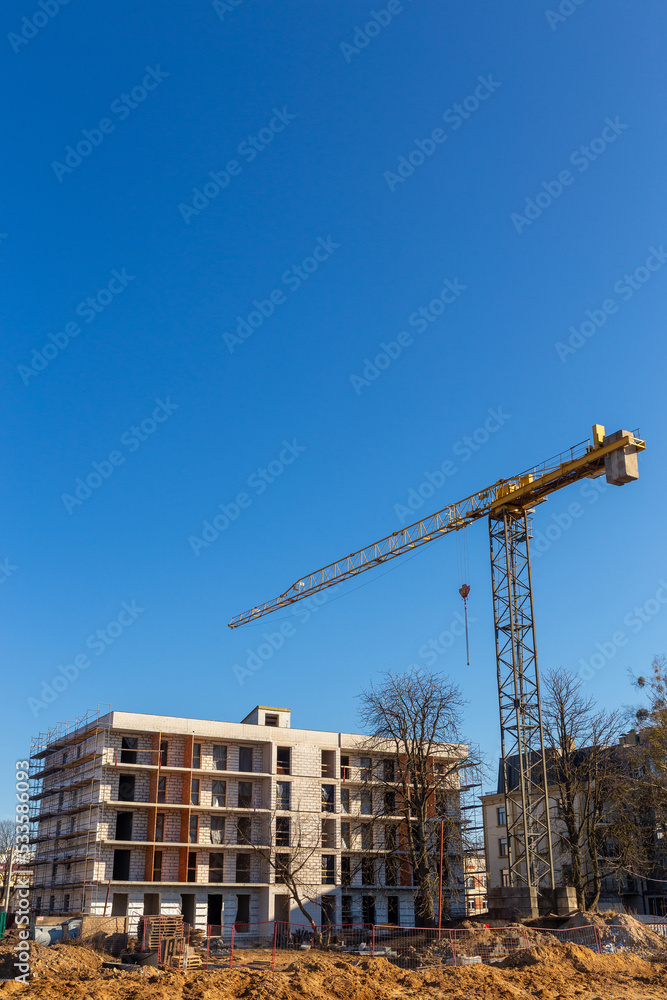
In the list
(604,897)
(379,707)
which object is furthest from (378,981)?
(604,897)

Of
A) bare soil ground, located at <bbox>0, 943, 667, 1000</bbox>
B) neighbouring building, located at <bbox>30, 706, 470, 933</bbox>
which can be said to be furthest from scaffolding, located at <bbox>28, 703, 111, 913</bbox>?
bare soil ground, located at <bbox>0, 943, 667, 1000</bbox>

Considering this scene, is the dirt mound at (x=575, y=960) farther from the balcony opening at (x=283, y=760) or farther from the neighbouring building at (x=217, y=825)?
the balcony opening at (x=283, y=760)

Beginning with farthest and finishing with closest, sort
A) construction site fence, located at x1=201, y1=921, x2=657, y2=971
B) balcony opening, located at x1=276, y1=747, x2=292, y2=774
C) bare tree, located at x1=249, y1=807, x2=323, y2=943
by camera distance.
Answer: balcony opening, located at x1=276, y1=747, x2=292, y2=774 < bare tree, located at x1=249, y1=807, x2=323, y2=943 < construction site fence, located at x1=201, y1=921, x2=657, y2=971

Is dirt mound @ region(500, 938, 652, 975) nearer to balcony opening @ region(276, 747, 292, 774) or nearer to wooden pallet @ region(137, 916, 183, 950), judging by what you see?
wooden pallet @ region(137, 916, 183, 950)

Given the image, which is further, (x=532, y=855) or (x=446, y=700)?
(x=446, y=700)

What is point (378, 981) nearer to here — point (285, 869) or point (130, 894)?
point (285, 869)

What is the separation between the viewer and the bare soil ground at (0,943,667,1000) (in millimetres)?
23719

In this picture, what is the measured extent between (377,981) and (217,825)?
3131cm

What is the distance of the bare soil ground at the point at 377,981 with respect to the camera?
23719mm

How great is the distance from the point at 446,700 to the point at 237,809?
15.8 meters

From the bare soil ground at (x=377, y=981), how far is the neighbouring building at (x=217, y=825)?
22456 mm

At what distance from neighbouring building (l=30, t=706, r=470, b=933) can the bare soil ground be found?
2246 centimetres

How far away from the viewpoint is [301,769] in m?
58.7

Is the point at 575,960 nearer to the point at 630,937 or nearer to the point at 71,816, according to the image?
the point at 630,937
